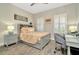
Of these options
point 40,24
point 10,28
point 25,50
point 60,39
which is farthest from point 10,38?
point 60,39

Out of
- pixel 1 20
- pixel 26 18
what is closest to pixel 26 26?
pixel 26 18

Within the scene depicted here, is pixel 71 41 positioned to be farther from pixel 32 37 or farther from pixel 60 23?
pixel 32 37

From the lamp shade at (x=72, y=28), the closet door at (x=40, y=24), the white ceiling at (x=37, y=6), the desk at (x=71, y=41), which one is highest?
the white ceiling at (x=37, y=6)

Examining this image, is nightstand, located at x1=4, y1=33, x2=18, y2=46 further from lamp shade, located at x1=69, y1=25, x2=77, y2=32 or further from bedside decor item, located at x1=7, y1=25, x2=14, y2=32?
lamp shade, located at x1=69, y1=25, x2=77, y2=32

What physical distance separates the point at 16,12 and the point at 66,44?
115 centimetres

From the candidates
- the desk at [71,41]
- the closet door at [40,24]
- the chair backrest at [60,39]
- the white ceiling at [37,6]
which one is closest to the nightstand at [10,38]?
the closet door at [40,24]

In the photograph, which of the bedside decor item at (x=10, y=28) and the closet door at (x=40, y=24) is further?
the closet door at (x=40, y=24)

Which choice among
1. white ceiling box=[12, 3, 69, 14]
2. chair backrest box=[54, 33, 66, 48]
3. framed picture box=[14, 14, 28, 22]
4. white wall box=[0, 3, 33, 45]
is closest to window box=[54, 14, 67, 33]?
chair backrest box=[54, 33, 66, 48]

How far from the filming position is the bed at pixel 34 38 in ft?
6.48

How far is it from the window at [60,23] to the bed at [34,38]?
0.23 metres

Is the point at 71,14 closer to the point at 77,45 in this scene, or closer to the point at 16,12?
the point at 77,45

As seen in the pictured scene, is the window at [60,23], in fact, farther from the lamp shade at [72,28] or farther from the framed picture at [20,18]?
the framed picture at [20,18]

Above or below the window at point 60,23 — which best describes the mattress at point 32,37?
below

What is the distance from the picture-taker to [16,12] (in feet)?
6.47
